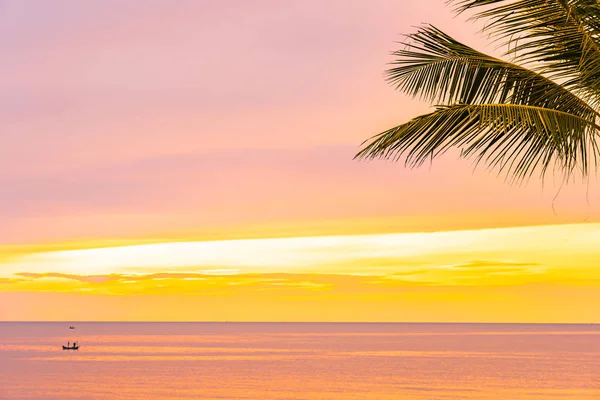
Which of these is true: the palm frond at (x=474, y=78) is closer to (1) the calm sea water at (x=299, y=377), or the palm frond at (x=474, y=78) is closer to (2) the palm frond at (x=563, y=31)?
(2) the palm frond at (x=563, y=31)

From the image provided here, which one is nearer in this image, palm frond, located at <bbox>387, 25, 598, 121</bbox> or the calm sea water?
palm frond, located at <bbox>387, 25, 598, 121</bbox>

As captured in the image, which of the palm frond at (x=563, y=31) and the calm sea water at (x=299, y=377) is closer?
the palm frond at (x=563, y=31)

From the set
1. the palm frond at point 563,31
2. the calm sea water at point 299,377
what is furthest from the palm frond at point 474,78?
the calm sea water at point 299,377

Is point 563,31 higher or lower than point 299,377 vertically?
higher

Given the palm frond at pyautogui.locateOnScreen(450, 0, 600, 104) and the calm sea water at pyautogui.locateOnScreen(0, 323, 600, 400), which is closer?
the palm frond at pyautogui.locateOnScreen(450, 0, 600, 104)

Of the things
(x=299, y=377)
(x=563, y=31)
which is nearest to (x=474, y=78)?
(x=563, y=31)

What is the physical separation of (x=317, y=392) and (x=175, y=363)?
131 feet

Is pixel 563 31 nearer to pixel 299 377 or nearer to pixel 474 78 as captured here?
pixel 474 78

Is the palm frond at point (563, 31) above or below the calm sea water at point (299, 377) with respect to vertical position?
above

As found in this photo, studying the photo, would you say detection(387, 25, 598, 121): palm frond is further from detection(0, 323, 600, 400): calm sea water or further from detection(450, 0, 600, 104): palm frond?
detection(0, 323, 600, 400): calm sea water

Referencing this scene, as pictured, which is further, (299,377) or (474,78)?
(299,377)

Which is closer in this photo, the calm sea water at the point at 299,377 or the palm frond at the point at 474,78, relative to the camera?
the palm frond at the point at 474,78

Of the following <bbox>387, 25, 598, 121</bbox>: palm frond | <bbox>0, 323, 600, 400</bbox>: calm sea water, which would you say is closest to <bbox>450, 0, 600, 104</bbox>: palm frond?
<bbox>387, 25, 598, 121</bbox>: palm frond

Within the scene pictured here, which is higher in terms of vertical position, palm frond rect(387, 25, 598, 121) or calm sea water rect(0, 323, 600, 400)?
palm frond rect(387, 25, 598, 121)
